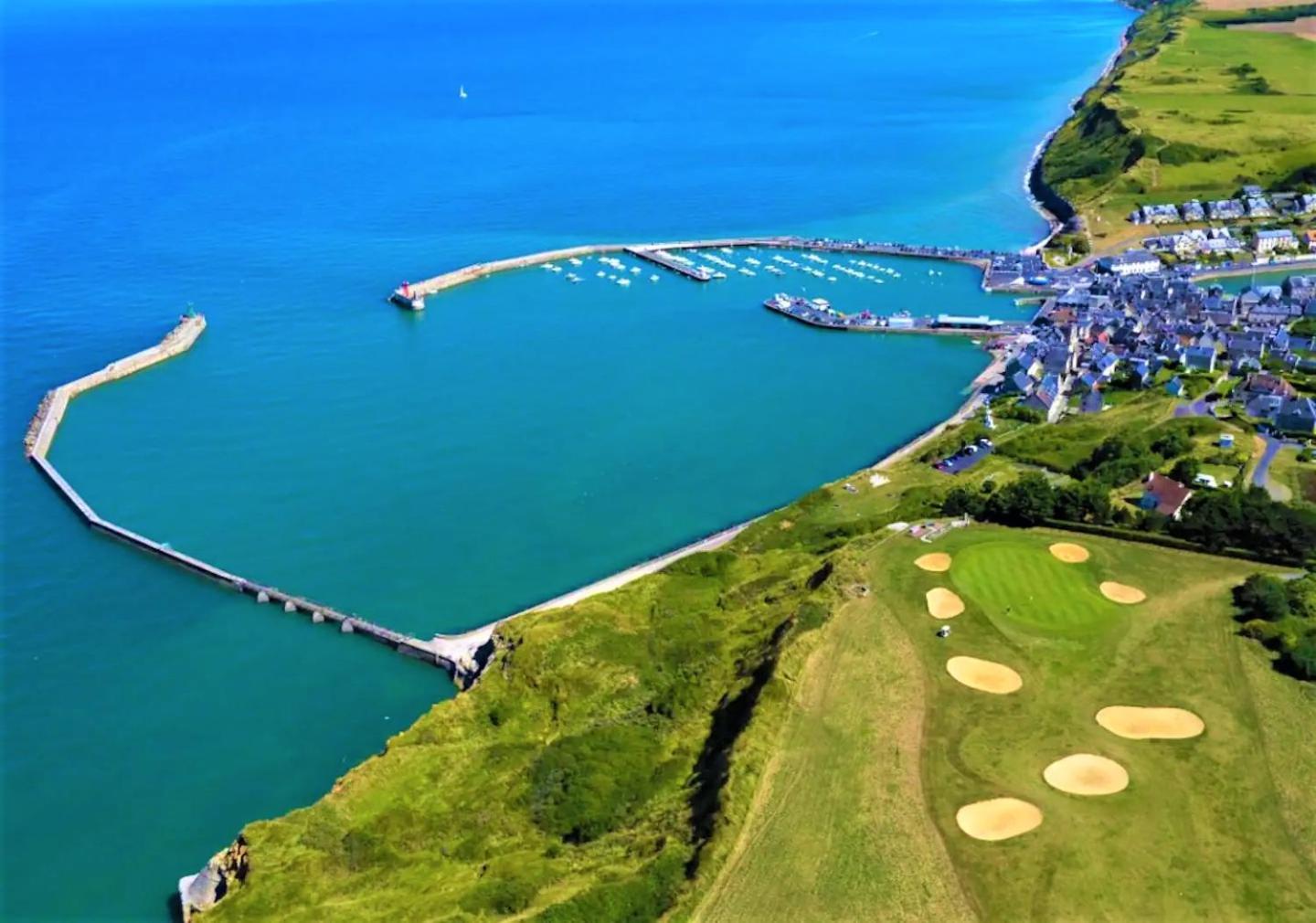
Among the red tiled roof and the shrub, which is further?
the red tiled roof

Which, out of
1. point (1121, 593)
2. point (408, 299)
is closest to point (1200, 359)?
point (1121, 593)

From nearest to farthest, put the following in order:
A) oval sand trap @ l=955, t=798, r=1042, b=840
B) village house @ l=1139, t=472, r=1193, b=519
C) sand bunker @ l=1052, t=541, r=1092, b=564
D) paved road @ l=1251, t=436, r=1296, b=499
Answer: oval sand trap @ l=955, t=798, r=1042, b=840
sand bunker @ l=1052, t=541, r=1092, b=564
village house @ l=1139, t=472, r=1193, b=519
paved road @ l=1251, t=436, r=1296, b=499

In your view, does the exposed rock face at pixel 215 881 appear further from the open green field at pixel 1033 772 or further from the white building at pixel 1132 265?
the white building at pixel 1132 265

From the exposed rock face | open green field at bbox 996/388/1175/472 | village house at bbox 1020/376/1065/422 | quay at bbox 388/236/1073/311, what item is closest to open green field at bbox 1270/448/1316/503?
open green field at bbox 996/388/1175/472

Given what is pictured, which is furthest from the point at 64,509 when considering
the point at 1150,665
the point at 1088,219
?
the point at 1088,219

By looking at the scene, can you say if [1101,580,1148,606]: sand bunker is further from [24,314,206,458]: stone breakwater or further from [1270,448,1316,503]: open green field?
[24,314,206,458]: stone breakwater

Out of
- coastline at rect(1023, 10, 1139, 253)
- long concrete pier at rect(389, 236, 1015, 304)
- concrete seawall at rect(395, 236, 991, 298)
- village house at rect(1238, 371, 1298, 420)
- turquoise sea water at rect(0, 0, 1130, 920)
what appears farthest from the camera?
coastline at rect(1023, 10, 1139, 253)

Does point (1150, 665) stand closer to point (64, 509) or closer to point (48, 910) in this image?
point (48, 910)
